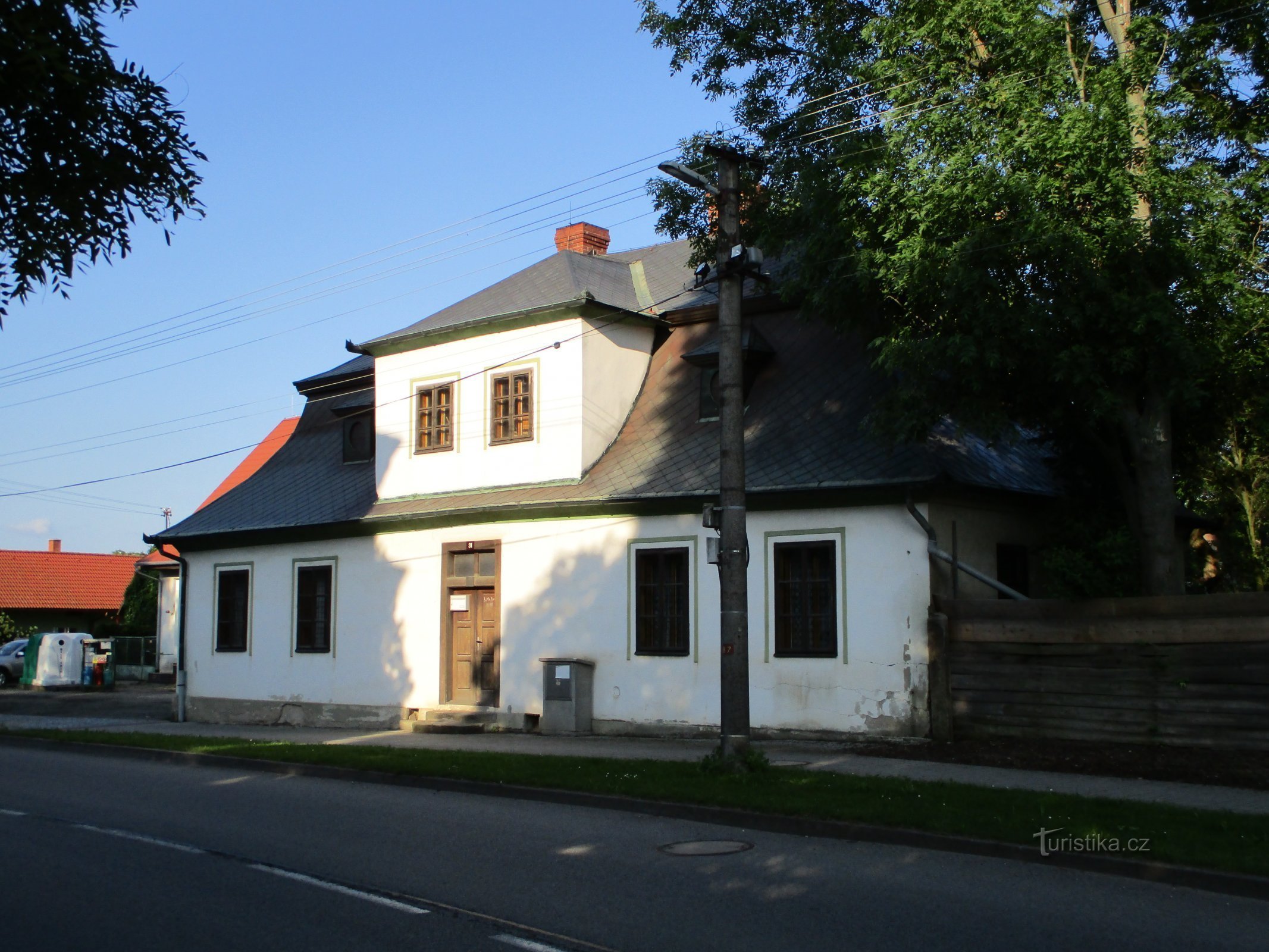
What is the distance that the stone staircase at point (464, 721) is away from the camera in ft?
63.2

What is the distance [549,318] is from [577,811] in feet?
34.2

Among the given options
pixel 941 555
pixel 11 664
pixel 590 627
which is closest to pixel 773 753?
pixel 941 555

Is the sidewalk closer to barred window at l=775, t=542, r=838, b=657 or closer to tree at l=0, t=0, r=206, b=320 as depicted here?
barred window at l=775, t=542, r=838, b=657

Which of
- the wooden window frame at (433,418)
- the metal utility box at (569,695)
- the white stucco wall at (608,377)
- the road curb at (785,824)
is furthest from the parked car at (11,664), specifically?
the white stucco wall at (608,377)

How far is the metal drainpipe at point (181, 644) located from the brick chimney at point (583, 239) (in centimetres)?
1023

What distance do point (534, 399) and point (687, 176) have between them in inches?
320

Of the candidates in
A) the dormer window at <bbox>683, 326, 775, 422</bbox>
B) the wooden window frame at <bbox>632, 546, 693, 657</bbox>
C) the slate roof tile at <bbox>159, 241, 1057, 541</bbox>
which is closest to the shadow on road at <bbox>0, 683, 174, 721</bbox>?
the slate roof tile at <bbox>159, 241, 1057, 541</bbox>

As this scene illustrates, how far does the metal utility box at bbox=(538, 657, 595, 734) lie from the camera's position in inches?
717

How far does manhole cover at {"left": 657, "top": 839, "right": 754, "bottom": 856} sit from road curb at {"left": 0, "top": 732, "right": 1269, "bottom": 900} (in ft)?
1.83

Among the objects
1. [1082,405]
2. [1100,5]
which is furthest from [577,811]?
[1100,5]

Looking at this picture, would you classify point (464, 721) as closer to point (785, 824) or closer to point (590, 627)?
point (590, 627)

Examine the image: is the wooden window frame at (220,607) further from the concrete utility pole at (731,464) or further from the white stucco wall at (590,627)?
the concrete utility pole at (731,464)

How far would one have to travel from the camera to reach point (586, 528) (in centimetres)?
1873

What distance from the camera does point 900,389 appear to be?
1393 centimetres
